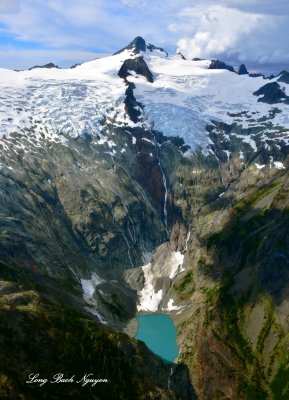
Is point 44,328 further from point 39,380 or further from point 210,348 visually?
→ point 210,348

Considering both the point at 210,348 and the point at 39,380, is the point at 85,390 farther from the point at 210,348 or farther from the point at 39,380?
the point at 210,348

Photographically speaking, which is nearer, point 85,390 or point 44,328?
point 85,390

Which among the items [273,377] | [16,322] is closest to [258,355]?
[273,377]

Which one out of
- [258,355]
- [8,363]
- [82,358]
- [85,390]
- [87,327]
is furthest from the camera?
[258,355]

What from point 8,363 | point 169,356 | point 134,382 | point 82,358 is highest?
point 8,363

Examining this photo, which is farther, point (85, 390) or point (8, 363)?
point (85, 390)

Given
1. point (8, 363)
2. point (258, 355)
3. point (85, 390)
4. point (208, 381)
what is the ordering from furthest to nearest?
point (258, 355), point (208, 381), point (85, 390), point (8, 363)

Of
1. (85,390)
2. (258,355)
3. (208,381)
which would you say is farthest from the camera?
(258,355)

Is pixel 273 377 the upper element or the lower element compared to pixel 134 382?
lower

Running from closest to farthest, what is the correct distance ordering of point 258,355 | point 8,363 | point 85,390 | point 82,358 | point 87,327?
point 8,363, point 85,390, point 82,358, point 87,327, point 258,355

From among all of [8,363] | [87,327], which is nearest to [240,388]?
[87,327]
